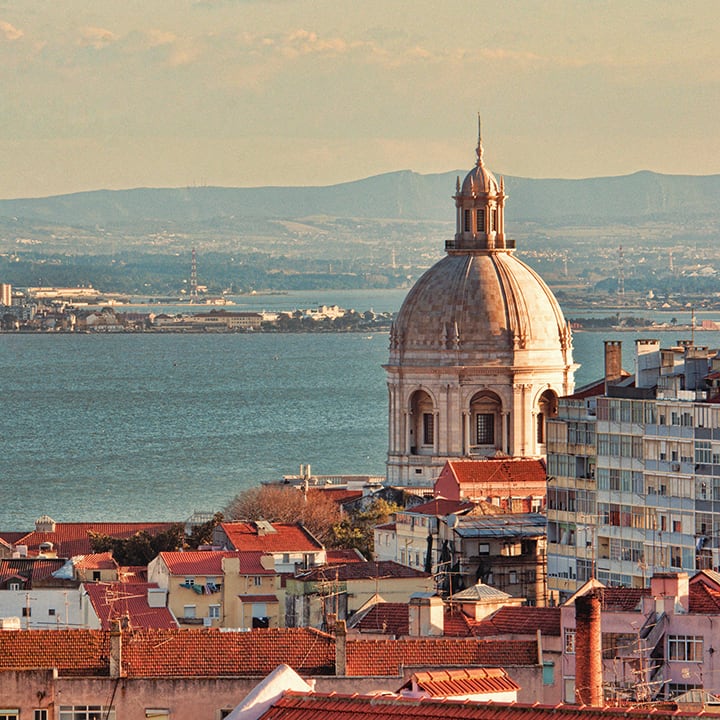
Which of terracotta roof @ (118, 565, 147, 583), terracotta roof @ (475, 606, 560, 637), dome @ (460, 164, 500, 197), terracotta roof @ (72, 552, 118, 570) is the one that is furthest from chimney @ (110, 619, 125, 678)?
dome @ (460, 164, 500, 197)

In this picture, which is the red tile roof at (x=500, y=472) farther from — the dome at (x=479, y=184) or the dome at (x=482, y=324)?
the dome at (x=479, y=184)

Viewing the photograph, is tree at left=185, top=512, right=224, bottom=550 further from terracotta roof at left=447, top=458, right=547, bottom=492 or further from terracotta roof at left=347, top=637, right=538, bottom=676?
terracotta roof at left=347, top=637, right=538, bottom=676

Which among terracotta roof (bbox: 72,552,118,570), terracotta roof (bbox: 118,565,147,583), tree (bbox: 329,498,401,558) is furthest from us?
tree (bbox: 329,498,401,558)


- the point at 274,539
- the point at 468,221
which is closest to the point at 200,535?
the point at 274,539

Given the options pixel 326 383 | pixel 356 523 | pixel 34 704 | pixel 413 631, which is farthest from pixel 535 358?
pixel 326 383

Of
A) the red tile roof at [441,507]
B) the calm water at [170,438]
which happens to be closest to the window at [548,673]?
the red tile roof at [441,507]

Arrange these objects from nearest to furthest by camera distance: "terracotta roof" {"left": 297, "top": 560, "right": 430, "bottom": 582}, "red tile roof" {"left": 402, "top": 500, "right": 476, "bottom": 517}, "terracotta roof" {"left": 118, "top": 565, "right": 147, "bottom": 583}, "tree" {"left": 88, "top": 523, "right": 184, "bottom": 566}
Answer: "terracotta roof" {"left": 297, "top": 560, "right": 430, "bottom": 582} → "terracotta roof" {"left": 118, "top": 565, "right": 147, "bottom": 583} → "tree" {"left": 88, "top": 523, "right": 184, "bottom": 566} → "red tile roof" {"left": 402, "top": 500, "right": 476, "bottom": 517}

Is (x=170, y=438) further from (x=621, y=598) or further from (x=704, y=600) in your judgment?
(x=704, y=600)
